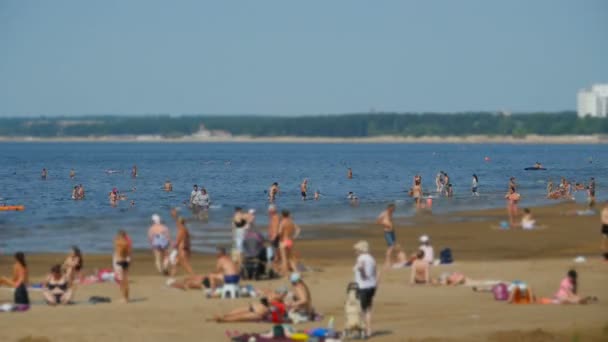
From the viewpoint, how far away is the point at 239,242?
27.4 metres

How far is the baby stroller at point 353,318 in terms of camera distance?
19875mm

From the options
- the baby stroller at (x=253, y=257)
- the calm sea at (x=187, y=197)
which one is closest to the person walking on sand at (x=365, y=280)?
the baby stroller at (x=253, y=257)

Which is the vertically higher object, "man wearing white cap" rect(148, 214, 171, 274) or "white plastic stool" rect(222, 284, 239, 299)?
"man wearing white cap" rect(148, 214, 171, 274)

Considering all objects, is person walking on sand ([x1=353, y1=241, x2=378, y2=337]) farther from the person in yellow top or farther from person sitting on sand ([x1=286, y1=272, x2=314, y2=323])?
the person in yellow top

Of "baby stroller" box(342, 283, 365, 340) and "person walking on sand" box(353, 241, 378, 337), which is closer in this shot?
"baby stroller" box(342, 283, 365, 340)

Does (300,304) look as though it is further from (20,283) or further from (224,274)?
(20,283)

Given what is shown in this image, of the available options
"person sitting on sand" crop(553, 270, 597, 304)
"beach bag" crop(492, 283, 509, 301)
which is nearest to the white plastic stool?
"beach bag" crop(492, 283, 509, 301)

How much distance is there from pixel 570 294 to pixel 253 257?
7584 millimetres

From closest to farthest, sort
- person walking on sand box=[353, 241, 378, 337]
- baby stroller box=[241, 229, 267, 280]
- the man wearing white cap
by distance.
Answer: person walking on sand box=[353, 241, 378, 337]
baby stroller box=[241, 229, 267, 280]
the man wearing white cap

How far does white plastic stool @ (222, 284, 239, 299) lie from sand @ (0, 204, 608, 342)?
0.33 m

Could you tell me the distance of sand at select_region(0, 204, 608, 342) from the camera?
20.3 meters

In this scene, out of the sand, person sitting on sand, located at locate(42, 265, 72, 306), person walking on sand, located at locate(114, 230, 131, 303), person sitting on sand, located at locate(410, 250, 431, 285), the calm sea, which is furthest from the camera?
the calm sea

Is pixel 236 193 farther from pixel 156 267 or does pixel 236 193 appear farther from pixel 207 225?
pixel 156 267

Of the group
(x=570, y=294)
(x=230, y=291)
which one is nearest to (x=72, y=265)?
(x=230, y=291)
